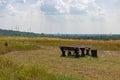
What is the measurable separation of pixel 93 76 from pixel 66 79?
501 cm

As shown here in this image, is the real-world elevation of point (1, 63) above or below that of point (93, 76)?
above

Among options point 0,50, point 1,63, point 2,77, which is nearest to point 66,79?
point 2,77

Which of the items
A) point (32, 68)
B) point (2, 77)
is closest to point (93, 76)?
point (32, 68)

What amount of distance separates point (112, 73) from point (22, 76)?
7.75 metres

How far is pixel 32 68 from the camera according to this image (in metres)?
12.6

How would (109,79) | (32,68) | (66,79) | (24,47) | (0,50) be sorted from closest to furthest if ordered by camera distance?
(66,79) → (32,68) → (109,79) → (0,50) → (24,47)

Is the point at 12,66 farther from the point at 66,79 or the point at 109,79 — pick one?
the point at 109,79

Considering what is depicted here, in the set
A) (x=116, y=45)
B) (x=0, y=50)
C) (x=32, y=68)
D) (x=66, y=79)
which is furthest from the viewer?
(x=116, y=45)

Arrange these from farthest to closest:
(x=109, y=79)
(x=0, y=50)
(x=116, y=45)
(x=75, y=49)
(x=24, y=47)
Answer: (x=116, y=45), (x=24, y=47), (x=0, y=50), (x=75, y=49), (x=109, y=79)

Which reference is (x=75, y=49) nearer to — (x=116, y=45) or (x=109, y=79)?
(x=109, y=79)

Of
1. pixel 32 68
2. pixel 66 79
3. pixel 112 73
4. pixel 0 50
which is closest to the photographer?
pixel 66 79

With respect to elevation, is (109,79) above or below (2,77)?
below

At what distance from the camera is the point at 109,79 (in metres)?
15.5

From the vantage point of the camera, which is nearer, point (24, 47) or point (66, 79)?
point (66, 79)
